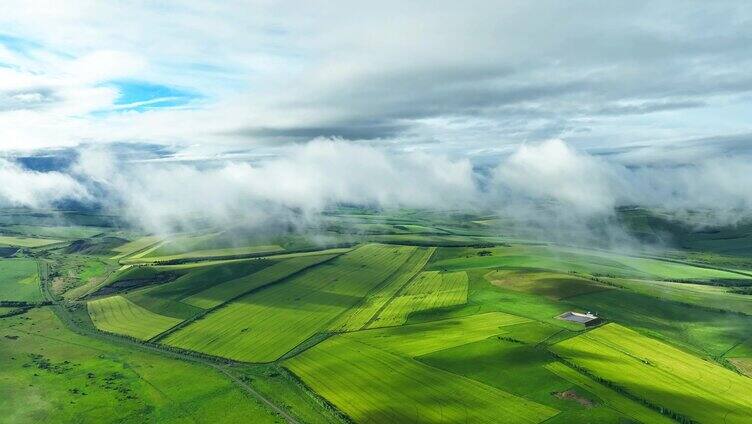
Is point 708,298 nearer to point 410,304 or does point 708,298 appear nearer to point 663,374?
point 663,374

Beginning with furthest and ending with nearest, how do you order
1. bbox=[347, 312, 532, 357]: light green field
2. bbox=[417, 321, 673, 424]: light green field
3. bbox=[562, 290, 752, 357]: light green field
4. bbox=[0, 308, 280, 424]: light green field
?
bbox=[562, 290, 752, 357]: light green field < bbox=[347, 312, 532, 357]: light green field < bbox=[0, 308, 280, 424]: light green field < bbox=[417, 321, 673, 424]: light green field

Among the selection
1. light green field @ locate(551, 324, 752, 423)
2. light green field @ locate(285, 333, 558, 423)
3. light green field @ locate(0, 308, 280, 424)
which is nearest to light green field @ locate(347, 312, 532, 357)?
light green field @ locate(285, 333, 558, 423)

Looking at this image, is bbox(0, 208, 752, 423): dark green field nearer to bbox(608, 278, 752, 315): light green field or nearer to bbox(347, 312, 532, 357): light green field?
bbox(347, 312, 532, 357): light green field

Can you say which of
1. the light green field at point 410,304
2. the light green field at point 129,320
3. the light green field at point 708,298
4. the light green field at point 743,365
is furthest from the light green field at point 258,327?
the light green field at point 708,298

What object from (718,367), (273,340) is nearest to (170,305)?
(273,340)

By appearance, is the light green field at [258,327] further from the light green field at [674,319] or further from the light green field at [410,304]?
the light green field at [674,319]

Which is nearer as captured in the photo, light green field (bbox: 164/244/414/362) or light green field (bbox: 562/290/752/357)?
light green field (bbox: 562/290/752/357)
